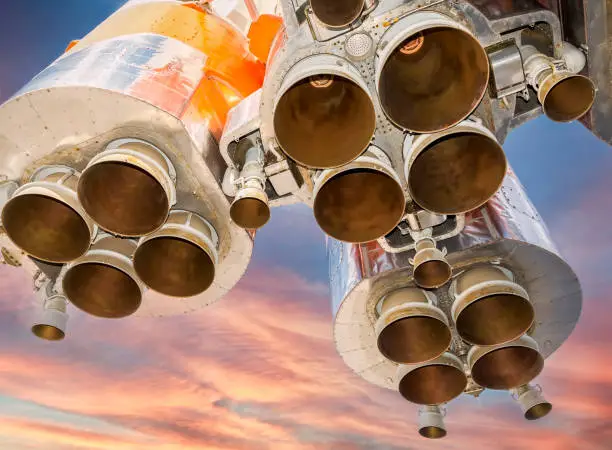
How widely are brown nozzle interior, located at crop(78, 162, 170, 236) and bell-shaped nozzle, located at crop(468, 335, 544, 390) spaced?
17.5ft

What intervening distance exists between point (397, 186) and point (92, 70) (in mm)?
4154

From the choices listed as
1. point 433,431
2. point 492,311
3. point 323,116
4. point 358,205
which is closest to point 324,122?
point 323,116

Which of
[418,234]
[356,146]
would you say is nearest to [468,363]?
[418,234]

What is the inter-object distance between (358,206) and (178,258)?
2635 millimetres

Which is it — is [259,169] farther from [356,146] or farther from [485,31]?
[485,31]

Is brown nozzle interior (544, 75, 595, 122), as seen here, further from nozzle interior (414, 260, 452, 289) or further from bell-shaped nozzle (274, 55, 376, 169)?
nozzle interior (414, 260, 452, 289)

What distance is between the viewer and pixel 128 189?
6477 mm

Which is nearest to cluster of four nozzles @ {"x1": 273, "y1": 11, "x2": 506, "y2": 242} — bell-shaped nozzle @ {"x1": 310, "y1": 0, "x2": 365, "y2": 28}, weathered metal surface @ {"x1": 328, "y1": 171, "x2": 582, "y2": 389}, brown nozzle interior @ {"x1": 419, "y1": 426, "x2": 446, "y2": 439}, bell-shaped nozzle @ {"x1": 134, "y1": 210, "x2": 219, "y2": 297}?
bell-shaped nozzle @ {"x1": 310, "y1": 0, "x2": 365, "y2": 28}

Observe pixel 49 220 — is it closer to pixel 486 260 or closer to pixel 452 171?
pixel 452 171

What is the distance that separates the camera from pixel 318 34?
5.62 meters

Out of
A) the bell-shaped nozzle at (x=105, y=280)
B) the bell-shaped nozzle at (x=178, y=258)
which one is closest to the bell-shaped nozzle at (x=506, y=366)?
the bell-shaped nozzle at (x=178, y=258)

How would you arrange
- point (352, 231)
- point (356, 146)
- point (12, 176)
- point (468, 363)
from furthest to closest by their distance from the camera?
point (468, 363) < point (12, 176) < point (352, 231) < point (356, 146)

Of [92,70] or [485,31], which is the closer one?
[485,31]

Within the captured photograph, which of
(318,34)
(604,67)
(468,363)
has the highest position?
(604,67)
